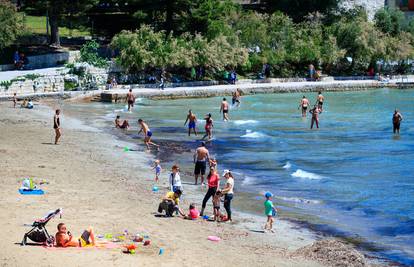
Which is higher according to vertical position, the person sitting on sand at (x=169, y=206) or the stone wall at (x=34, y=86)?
the stone wall at (x=34, y=86)

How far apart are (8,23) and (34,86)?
8303 millimetres

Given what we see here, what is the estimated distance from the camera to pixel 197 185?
25.7 metres

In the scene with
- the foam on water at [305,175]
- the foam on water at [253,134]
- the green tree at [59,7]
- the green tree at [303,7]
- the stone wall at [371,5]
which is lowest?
the foam on water at [305,175]

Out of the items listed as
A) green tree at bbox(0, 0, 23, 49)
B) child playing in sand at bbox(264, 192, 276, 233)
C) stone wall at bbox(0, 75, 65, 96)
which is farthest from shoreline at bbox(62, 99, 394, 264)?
green tree at bbox(0, 0, 23, 49)

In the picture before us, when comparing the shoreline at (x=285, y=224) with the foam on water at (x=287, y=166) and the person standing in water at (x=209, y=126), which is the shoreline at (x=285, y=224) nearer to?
the foam on water at (x=287, y=166)

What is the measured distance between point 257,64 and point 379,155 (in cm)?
3358

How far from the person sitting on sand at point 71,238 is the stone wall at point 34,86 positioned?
33475 millimetres

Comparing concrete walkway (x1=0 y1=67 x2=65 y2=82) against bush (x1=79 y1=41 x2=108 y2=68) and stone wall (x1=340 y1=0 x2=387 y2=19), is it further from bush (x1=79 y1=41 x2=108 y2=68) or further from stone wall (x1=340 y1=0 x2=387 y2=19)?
stone wall (x1=340 y1=0 x2=387 y2=19)

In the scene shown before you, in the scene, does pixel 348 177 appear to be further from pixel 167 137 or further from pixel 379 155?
pixel 167 137

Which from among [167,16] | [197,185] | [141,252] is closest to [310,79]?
[167,16]

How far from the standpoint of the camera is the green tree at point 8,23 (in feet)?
185

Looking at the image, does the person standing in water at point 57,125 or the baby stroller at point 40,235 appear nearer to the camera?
the baby stroller at point 40,235

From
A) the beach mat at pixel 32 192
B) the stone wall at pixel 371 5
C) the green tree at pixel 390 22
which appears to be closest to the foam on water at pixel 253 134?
the beach mat at pixel 32 192

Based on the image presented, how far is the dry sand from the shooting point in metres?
16.0
